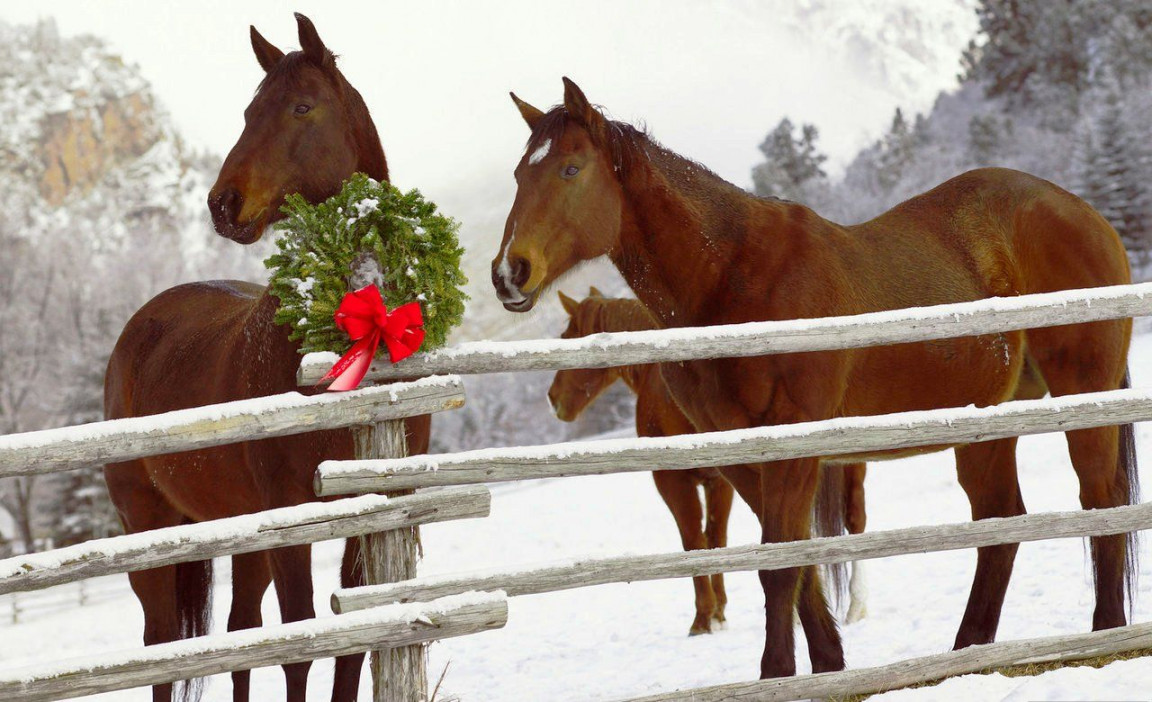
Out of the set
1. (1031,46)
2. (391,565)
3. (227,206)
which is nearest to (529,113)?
(227,206)

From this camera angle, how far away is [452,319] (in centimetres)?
392

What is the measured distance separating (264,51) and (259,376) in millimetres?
1568

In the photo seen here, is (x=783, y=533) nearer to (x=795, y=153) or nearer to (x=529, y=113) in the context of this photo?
(x=529, y=113)

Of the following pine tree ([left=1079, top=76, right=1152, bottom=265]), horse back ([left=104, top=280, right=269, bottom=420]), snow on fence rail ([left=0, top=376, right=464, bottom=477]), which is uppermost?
pine tree ([left=1079, top=76, right=1152, bottom=265])

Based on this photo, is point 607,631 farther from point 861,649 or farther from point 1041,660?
point 1041,660

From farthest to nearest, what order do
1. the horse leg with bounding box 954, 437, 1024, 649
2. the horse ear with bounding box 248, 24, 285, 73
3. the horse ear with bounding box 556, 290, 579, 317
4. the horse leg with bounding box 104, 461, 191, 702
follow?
the horse ear with bounding box 556, 290, 579, 317, the horse leg with bounding box 954, 437, 1024, 649, the horse leg with bounding box 104, 461, 191, 702, the horse ear with bounding box 248, 24, 285, 73

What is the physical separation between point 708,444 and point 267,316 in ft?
6.46

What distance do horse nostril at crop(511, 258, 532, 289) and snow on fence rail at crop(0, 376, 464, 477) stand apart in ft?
3.04

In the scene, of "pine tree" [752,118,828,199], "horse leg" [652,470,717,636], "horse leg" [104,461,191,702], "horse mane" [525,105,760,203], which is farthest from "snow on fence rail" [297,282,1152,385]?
"pine tree" [752,118,828,199]

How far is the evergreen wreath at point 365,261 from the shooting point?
150 inches

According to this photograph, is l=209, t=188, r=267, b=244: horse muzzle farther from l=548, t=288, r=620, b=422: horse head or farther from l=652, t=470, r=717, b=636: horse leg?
l=548, t=288, r=620, b=422: horse head

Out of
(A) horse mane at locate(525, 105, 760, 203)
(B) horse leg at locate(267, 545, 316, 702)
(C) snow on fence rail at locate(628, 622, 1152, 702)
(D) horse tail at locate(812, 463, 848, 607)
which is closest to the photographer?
(C) snow on fence rail at locate(628, 622, 1152, 702)

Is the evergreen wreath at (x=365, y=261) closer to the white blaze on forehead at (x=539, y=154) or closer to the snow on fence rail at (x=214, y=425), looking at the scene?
the snow on fence rail at (x=214, y=425)

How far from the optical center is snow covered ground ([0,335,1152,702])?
6113mm
